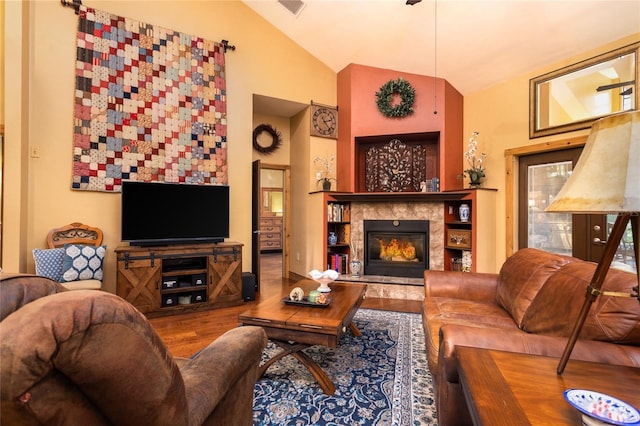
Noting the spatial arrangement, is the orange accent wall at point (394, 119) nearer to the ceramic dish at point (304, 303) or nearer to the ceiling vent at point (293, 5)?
the ceiling vent at point (293, 5)

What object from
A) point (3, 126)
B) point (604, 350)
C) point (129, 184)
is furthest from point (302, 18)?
point (604, 350)

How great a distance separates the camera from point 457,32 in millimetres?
3873

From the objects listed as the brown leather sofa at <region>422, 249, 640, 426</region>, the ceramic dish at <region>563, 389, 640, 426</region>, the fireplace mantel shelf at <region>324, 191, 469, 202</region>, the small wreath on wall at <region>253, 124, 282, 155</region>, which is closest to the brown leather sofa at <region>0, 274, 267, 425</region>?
the ceramic dish at <region>563, 389, 640, 426</region>

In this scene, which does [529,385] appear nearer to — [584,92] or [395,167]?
[584,92]

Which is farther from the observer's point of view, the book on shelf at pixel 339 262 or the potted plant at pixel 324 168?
the potted plant at pixel 324 168

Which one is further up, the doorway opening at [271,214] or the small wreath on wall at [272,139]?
A: the small wreath on wall at [272,139]

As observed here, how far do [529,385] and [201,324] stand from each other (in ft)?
10.1

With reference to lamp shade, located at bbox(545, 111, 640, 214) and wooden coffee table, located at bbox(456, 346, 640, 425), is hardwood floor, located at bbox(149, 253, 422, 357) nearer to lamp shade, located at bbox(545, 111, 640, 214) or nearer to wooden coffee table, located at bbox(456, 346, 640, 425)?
wooden coffee table, located at bbox(456, 346, 640, 425)

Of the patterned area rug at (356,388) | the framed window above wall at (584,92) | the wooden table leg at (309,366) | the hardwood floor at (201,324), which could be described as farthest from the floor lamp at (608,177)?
the framed window above wall at (584,92)

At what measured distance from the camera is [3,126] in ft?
10.4

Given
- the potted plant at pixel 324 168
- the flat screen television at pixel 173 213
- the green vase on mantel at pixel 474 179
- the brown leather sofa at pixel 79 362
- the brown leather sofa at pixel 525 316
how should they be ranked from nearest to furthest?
the brown leather sofa at pixel 79 362 → the brown leather sofa at pixel 525 316 → the flat screen television at pixel 173 213 → the green vase on mantel at pixel 474 179 → the potted plant at pixel 324 168

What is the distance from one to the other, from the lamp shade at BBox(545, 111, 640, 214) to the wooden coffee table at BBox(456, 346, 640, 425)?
0.53 m

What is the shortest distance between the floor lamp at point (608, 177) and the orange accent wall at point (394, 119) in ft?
12.0

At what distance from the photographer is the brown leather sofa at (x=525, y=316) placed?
4.10 feet
